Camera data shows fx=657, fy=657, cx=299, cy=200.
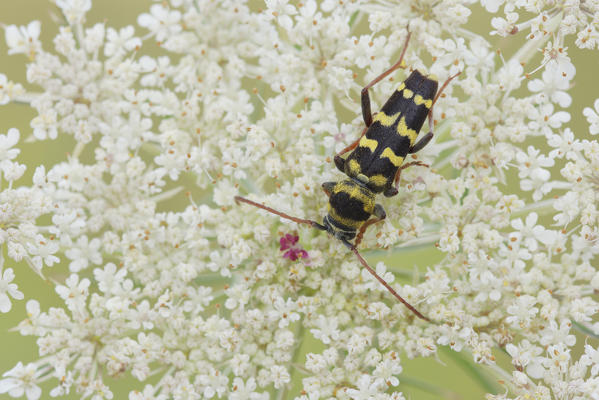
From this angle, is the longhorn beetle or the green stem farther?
the green stem

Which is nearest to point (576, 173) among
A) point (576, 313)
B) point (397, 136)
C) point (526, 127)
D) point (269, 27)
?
point (526, 127)

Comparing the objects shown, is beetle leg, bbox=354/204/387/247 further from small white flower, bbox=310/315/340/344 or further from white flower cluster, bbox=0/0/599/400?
small white flower, bbox=310/315/340/344

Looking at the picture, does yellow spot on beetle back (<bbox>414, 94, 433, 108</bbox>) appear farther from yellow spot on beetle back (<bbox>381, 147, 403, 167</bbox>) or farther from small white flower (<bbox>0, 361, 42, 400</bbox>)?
small white flower (<bbox>0, 361, 42, 400</bbox>)

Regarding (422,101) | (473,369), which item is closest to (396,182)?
(422,101)

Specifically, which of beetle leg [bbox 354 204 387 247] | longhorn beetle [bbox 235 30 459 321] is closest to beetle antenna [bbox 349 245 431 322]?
longhorn beetle [bbox 235 30 459 321]

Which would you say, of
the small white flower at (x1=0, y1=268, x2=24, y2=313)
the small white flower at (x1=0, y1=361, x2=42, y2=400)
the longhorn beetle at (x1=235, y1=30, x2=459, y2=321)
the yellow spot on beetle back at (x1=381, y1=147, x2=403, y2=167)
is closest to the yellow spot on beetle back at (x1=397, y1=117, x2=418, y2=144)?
the longhorn beetle at (x1=235, y1=30, x2=459, y2=321)

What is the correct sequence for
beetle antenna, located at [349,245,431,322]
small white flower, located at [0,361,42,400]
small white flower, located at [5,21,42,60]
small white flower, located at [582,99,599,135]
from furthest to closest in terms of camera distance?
small white flower, located at [5,21,42,60], small white flower, located at [582,99,599,135], small white flower, located at [0,361,42,400], beetle antenna, located at [349,245,431,322]

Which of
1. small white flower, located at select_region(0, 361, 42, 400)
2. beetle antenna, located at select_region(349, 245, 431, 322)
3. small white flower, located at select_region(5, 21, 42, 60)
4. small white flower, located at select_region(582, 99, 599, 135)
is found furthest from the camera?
small white flower, located at select_region(5, 21, 42, 60)

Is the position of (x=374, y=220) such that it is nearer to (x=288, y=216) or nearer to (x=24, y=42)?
(x=288, y=216)

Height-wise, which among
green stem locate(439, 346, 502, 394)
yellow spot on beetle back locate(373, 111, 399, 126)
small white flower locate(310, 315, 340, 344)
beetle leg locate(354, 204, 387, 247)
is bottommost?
green stem locate(439, 346, 502, 394)

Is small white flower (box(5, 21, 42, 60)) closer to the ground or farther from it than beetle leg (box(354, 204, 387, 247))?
farther from it
